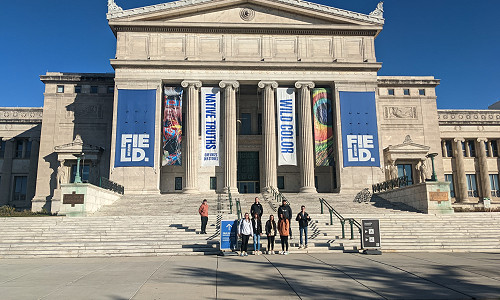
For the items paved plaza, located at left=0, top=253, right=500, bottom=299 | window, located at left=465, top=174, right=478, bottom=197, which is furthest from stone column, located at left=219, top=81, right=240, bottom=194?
window, located at left=465, top=174, right=478, bottom=197

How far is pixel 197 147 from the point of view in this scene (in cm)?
3728

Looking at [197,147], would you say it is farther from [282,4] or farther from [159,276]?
[159,276]

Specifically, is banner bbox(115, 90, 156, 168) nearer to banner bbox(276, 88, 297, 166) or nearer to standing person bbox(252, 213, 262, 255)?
banner bbox(276, 88, 297, 166)

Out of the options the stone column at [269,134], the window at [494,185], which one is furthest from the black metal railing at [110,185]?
the window at [494,185]

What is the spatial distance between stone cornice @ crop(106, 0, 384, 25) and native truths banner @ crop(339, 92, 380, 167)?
7.49 m

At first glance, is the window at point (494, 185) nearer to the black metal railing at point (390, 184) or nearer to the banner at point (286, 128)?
the black metal railing at point (390, 184)

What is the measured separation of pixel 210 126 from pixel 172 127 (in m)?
3.35

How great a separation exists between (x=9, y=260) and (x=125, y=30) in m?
28.0

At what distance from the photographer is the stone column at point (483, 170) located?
149ft

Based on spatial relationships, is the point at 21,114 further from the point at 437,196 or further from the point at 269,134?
the point at 437,196

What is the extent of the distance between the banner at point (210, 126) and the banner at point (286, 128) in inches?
218

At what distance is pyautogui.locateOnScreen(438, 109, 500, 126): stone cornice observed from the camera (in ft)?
152

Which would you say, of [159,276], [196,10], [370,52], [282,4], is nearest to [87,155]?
[196,10]

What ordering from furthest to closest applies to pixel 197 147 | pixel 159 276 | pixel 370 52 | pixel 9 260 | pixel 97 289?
pixel 370 52, pixel 197 147, pixel 9 260, pixel 159 276, pixel 97 289
